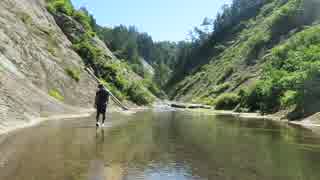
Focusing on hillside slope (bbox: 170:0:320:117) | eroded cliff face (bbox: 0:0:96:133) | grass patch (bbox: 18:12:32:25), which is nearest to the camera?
eroded cliff face (bbox: 0:0:96:133)

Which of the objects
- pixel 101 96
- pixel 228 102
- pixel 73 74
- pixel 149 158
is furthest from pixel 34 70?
pixel 228 102

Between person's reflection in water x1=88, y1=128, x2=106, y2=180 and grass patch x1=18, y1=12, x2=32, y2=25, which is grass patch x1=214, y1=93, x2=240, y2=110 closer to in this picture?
grass patch x1=18, y1=12, x2=32, y2=25

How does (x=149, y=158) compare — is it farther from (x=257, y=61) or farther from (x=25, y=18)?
(x=257, y=61)

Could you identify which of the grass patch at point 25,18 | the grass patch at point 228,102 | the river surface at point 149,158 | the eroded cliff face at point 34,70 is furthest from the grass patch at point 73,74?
the river surface at point 149,158

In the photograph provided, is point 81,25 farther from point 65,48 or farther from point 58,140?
point 58,140

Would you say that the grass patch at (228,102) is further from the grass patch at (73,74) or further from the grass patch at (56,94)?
the grass patch at (56,94)

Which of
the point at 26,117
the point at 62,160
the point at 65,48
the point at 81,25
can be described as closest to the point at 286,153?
the point at 62,160

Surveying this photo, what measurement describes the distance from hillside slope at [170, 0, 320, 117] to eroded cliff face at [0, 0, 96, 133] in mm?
19574

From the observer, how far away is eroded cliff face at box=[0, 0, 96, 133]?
2748 cm

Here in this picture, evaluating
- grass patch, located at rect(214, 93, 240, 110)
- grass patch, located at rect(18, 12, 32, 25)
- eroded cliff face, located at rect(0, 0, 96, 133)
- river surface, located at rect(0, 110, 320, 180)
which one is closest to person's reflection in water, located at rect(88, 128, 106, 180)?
river surface, located at rect(0, 110, 320, 180)

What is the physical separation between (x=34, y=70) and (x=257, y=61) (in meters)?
73.1

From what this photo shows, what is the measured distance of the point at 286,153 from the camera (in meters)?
16.7

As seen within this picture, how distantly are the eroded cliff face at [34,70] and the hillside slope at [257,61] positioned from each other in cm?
1957

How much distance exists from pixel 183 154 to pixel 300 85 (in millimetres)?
31184
